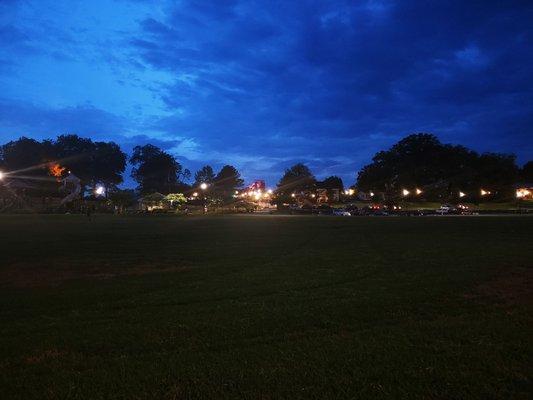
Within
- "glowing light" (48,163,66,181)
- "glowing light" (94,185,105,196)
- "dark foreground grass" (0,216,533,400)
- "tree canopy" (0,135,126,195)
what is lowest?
"dark foreground grass" (0,216,533,400)

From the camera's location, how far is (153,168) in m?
149

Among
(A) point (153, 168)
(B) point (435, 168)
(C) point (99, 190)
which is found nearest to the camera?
(B) point (435, 168)

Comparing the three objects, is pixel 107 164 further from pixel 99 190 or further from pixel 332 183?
pixel 332 183

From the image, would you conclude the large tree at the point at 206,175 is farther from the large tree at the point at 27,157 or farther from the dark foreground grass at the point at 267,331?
the dark foreground grass at the point at 267,331

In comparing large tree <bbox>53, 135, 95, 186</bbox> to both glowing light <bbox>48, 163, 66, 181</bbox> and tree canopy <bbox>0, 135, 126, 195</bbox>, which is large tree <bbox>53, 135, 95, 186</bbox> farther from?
glowing light <bbox>48, 163, 66, 181</bbox>

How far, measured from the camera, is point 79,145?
126m

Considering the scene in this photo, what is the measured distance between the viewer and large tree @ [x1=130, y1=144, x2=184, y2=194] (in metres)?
148

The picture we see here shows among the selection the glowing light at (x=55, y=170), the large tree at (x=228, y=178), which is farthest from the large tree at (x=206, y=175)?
the glowing light at (x=55, y=170)

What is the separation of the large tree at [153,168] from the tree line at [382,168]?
4098 millimetres

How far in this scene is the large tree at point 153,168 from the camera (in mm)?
147500

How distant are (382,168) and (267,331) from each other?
3044 inches

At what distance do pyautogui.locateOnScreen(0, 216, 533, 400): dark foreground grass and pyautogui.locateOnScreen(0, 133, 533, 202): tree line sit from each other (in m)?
69.3

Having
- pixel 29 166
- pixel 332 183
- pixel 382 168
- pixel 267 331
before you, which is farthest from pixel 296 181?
pixel 267 331

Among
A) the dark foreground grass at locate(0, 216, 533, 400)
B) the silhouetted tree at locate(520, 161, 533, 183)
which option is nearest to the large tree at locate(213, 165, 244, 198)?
the silhouetted tree at locate(520, 161, 533, 183)
